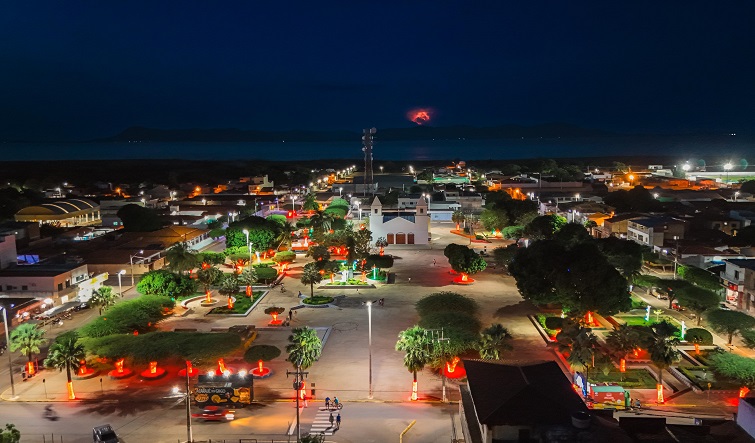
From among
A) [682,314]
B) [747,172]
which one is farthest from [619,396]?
[747,172]

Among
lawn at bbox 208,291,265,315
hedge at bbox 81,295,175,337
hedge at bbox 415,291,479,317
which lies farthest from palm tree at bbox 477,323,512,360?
lawn at bbox 208,291,265,315

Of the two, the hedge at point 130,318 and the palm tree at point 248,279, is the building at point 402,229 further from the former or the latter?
the hedge at point 130,318

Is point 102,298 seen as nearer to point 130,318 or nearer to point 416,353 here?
point 130,318

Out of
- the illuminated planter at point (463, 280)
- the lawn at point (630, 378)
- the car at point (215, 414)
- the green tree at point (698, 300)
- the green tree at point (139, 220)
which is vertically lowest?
the lawn at point (630, 378)

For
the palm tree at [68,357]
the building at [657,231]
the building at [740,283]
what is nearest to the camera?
the palm tree at [68,357]

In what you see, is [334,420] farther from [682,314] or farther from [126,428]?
[682,314]

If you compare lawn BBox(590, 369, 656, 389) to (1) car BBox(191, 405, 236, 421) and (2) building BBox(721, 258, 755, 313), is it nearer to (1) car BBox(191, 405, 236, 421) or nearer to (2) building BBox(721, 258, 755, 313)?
(2) building BBox(721, 258, 755, 313)

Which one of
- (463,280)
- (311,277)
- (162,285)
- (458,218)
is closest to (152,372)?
(162,285)

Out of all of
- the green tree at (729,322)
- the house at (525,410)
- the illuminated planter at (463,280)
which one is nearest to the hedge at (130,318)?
the house at (525,410)
